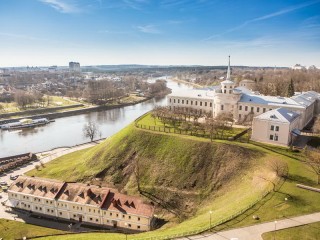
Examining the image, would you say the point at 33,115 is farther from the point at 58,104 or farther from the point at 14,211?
the point at 14,211

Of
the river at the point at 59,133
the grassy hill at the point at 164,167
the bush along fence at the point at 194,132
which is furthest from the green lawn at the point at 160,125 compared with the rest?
the river at the point at 59,133

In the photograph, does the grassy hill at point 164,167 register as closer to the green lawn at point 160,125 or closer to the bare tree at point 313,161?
the green lawn at point 160,125

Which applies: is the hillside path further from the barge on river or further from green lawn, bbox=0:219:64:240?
the barge on river

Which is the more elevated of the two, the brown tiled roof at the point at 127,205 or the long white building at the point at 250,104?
the long white building at the point at 250,104

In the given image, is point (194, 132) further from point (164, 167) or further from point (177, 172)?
point (177, 172)

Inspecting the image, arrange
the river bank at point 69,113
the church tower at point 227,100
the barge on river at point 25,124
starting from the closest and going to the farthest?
the church tower at point 227,100, the barge on river at point 25,124, the river bank at point 69,113

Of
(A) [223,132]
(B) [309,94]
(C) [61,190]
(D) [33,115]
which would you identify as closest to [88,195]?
(C) [61,190]

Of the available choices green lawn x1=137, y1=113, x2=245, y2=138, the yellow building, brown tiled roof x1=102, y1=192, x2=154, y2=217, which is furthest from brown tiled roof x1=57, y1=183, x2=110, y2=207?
green lawn x1=137, y1=113, x2=245, y2=138

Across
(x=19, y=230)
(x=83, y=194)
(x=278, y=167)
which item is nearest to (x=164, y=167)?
(x=83, y=194)
